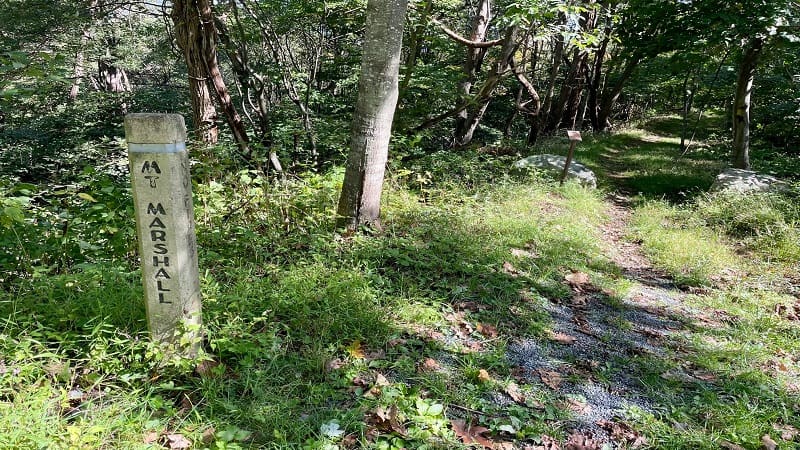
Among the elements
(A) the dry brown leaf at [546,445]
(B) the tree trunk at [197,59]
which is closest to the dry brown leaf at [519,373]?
(A) the dry brown leaf at [546,445]

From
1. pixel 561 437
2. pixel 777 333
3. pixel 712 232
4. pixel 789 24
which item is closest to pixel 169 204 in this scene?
pixel 561 437

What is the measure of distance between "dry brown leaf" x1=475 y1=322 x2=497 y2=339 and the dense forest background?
0.02 meters

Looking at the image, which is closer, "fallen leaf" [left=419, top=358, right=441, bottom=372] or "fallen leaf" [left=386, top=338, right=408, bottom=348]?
"fallen leaf" [left=419, top=358, right=441, bottom=372]

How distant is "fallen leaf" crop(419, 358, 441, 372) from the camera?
2924 mm

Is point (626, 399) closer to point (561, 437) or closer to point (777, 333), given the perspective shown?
point (561, 437)

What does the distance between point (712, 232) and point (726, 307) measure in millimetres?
2619

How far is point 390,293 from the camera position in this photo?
3717 millimetres

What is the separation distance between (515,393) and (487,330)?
710mm

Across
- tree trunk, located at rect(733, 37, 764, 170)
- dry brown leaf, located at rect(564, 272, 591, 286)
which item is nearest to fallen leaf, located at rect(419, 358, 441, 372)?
dry brown leaf, located at rect(564, 272, 591, 286)

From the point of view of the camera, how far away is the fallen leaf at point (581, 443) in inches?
96.5

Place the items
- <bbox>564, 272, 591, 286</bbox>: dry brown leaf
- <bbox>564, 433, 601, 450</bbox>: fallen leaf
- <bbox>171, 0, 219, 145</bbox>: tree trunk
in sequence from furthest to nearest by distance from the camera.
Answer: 1. <bbox>171, 0, 219, 145</bbox>: tree trunk
2. <bbox>564, 272, 591, 286</bbox>: dry brown leaf
3. <bbox>564, 433, 601, 450</bbox>: fallen leaf

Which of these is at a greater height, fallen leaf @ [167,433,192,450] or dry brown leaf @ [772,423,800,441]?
fallen leaf @ [167,433,192,450]

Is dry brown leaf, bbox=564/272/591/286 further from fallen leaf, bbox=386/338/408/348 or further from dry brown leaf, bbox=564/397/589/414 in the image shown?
fallen leaf, bbox=386/338/408/348

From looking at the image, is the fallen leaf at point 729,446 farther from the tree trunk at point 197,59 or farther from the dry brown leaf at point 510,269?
the tree trunk at point 197,59
